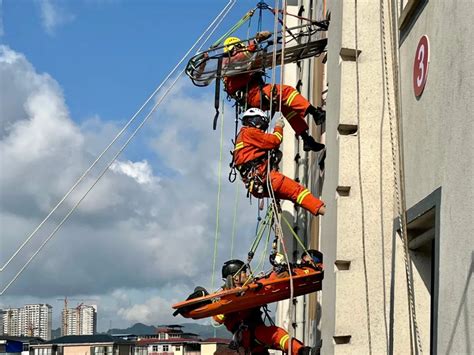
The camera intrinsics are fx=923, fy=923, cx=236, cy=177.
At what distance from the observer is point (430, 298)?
6.12 metres

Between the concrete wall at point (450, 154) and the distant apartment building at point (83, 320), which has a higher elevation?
the distant apartment building at point (83, 320)

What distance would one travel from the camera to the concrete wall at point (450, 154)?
4.50m

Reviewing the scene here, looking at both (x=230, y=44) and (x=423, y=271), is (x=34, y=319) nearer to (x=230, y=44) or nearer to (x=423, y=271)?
(x=230, y=44)

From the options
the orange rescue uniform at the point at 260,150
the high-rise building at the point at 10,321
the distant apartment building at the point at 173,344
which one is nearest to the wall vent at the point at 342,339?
the orange rescue uniform at the point at 260,150

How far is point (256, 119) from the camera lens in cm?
995

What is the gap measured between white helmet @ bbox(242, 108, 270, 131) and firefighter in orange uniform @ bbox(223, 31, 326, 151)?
0.24 metres

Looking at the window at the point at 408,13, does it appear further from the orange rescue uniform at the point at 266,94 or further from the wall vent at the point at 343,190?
→ the orange rescue uniform at the point at 266,94

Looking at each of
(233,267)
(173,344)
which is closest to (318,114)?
(233,267)

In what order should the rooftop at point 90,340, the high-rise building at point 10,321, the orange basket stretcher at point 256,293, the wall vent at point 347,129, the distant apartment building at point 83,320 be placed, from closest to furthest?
the wall vent at point 347,129
the orange basket stretcher at point 256,293
the rooftop at point 90,340
the high-rise building at point 10,321
the distant apartment building at point 83,320

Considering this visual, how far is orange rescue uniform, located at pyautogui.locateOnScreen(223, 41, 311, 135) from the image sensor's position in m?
10.1

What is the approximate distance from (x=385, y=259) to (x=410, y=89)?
1.22 metres

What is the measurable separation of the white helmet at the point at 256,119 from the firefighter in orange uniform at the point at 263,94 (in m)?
0.24

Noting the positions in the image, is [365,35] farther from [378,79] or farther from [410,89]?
[410,89]

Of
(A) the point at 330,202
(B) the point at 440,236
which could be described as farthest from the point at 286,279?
(B) the point at 440,236
